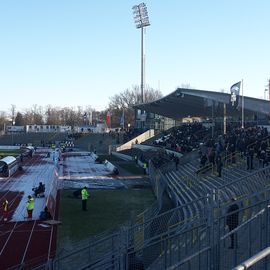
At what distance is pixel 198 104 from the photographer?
192 feet

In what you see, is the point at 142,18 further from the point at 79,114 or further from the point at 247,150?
the point at 79,114

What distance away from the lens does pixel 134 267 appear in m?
11.1

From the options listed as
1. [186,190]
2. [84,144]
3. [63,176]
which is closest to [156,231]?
[186,190]

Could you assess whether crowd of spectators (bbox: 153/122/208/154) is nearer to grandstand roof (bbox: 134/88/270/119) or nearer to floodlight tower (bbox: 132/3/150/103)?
grandstand roof (bbox: 134/88/270/119)

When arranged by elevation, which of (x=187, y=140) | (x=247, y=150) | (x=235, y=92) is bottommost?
(x=187, y=140)

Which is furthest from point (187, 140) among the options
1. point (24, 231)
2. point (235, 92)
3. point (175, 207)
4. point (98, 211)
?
point (24, 231)

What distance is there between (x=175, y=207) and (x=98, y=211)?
Answer: 217 inches

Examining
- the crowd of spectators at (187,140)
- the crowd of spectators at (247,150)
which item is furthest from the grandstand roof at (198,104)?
the crowd of spectators at (247,150)

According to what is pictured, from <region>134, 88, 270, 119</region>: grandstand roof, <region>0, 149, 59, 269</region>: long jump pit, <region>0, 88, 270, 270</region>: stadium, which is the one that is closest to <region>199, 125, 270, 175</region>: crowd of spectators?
<region>0, 88, 270, 270</region>: stadium

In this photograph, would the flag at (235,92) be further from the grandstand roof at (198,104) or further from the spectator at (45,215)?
the spectator at (45,215)

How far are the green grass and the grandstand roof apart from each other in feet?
40.5

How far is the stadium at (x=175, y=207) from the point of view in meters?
9.67

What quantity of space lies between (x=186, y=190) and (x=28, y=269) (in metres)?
13.2

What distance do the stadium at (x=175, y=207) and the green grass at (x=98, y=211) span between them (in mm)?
415
